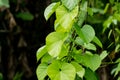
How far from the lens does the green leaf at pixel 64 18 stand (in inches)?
29.7

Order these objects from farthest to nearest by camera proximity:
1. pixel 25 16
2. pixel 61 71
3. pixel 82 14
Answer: pixel 25 16, pixel 82 14, pixel 61 71

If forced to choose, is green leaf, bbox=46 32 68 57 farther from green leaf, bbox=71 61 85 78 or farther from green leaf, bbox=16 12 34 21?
green leaf, bbox=16 12 34 21

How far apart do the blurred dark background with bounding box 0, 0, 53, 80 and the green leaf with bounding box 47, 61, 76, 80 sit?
1.76m

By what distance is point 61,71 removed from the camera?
76 centimetres

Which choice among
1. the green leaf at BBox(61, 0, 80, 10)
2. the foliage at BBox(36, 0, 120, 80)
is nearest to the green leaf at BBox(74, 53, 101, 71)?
the foliage at BBox(36, 0, 120, 80)

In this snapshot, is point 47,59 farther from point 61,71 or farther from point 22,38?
point 22,38

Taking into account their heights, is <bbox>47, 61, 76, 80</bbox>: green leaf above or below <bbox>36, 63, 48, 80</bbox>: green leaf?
above

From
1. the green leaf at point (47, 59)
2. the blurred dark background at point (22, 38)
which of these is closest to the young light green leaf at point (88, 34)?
the green leaf at point (47, 59)

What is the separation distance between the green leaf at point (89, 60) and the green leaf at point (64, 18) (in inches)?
3.4

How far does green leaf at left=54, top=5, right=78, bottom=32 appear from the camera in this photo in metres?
0.75

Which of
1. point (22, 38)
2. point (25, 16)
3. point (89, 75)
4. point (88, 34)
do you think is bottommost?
point (22, 38)

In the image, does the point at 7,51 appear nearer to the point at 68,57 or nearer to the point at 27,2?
the point at 27,2

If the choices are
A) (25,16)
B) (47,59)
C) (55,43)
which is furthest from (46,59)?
(25,16)

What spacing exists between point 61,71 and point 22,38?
190 cm
